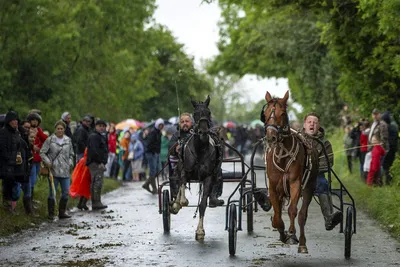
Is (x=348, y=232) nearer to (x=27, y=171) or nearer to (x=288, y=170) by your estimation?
(x=288, y=170)

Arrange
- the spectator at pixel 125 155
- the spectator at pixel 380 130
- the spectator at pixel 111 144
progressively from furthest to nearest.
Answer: the spectator at pixel 125 155 → the spectator at pixel 111 144 → the spectator at pixel 380 130

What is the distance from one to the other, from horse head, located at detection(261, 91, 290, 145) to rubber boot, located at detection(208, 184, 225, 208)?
3.55 meters

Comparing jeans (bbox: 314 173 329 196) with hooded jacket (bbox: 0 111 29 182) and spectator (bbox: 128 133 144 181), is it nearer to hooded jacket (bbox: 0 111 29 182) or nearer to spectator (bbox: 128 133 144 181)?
hooded jacket (bbox: 0 111 29 182)

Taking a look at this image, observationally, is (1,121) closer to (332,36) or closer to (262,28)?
(332,36)

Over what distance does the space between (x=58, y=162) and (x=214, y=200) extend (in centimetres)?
445

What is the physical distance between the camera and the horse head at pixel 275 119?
41.8 feet

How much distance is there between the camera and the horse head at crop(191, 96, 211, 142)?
51.9 ft

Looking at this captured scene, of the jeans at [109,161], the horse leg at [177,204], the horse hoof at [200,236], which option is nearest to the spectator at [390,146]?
the horse leg at [177,204]

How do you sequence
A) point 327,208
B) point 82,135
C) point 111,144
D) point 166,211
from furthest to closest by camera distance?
point 111,144
point 82,135
point 166,211
point 327,208

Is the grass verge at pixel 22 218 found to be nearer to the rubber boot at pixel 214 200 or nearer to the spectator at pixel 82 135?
the spectator at pixel 82 135

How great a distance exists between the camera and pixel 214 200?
1641cm

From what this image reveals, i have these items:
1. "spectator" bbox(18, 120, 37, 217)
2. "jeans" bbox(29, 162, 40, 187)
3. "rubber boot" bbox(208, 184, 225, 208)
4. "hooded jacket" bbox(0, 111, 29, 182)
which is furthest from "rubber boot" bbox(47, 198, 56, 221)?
"rubber boot" bbox(208, 184, 225, 208)

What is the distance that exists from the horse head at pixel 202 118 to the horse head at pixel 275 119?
288cm

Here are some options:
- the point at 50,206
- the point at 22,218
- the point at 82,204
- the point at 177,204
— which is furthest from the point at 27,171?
the point at 82,204
